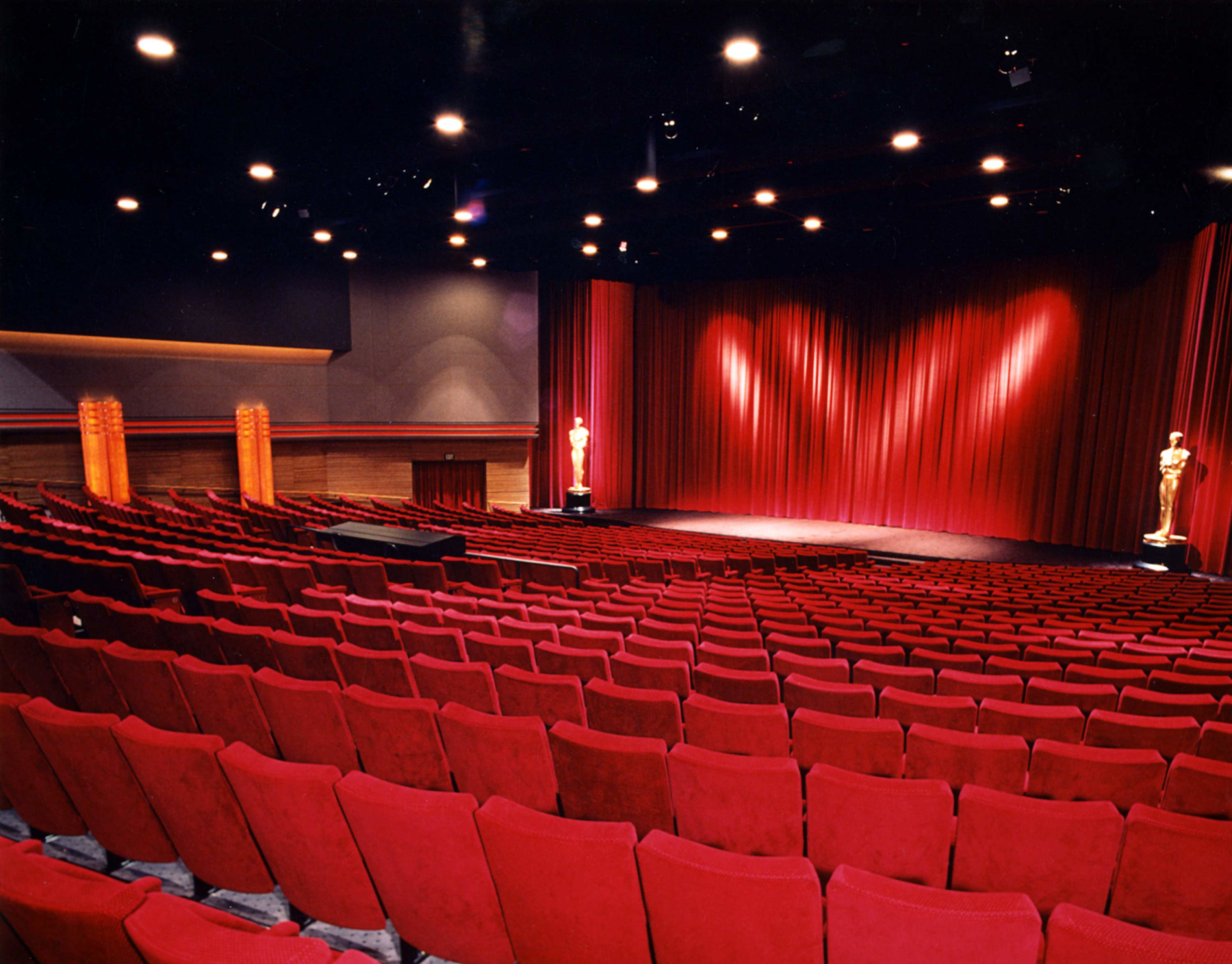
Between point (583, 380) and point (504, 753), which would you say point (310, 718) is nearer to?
point (504, 753)

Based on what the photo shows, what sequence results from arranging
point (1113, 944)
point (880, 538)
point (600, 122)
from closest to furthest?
point (1113, 944)
point (600, 122)
point (880, 538)

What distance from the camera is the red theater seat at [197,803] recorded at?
1.72 meters

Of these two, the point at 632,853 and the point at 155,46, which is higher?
the point at 155,46

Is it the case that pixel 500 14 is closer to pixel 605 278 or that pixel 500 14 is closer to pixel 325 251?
pixel 325 251

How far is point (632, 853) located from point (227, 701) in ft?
5.35

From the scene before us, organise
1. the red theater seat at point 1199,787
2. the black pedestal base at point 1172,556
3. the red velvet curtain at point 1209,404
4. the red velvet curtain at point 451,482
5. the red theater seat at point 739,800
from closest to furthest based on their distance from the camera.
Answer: the red theater seat at point 739,800
the red theater seat at point 1199,787
the red velvet curtain at point 1209,404
the black pedestal base at point 1172,556
the red velvet curtain at point 451,482

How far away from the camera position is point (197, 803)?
1765 mm

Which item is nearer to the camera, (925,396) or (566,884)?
(566,884)

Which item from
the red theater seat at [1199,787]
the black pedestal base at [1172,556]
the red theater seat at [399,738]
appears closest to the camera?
the red theater seat at [1199,787]

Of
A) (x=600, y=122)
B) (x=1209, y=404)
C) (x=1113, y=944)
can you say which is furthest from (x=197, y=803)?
(x=1209, y=404)

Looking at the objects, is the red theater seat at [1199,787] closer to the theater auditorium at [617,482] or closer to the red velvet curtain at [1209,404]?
the theater auditorium at [617,482]

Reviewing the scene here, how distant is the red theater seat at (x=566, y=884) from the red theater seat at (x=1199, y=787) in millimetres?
1485

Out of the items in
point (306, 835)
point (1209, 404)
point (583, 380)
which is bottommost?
point (306, 835)

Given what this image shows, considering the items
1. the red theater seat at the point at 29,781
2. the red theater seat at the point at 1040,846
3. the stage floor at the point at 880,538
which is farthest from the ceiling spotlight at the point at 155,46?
the stage floor at the point at 880,538
